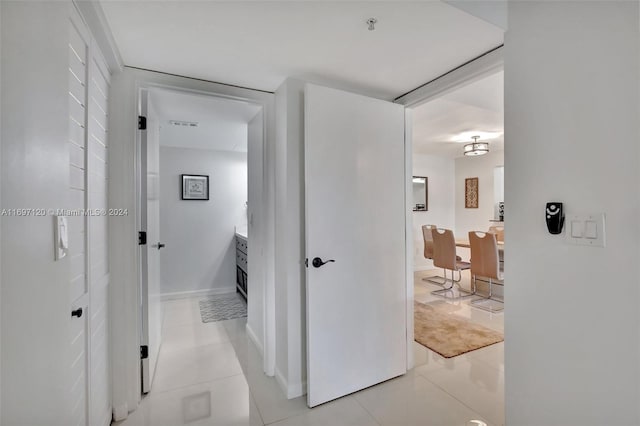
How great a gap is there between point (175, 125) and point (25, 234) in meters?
2.78

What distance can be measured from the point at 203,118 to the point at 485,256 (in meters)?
3.72

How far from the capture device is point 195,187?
4438mm

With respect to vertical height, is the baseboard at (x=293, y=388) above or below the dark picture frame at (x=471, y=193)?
below

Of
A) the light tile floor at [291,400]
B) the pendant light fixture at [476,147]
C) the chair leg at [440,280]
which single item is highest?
the pendant light fixture at [476,147]

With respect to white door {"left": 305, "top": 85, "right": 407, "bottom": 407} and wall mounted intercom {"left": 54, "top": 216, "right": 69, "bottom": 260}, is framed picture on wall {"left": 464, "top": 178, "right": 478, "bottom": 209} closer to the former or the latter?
white door {"left": 305, "top": 85, "right": 407, "bottom": 407}

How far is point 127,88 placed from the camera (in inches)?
73.2

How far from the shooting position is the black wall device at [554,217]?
1.11 meters

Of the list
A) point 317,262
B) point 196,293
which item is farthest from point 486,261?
point 196,293

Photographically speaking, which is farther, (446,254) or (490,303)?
(446,254)

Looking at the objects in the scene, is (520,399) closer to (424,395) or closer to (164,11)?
(424,395)

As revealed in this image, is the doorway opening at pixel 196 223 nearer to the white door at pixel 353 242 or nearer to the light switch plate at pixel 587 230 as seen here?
the white door at pixel 353 242

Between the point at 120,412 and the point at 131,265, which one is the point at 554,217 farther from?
the point at 120,412

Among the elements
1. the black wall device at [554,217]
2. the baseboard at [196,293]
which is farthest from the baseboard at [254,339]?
the black wall device at [554,217]

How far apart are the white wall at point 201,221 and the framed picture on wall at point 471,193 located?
4.50 metres
